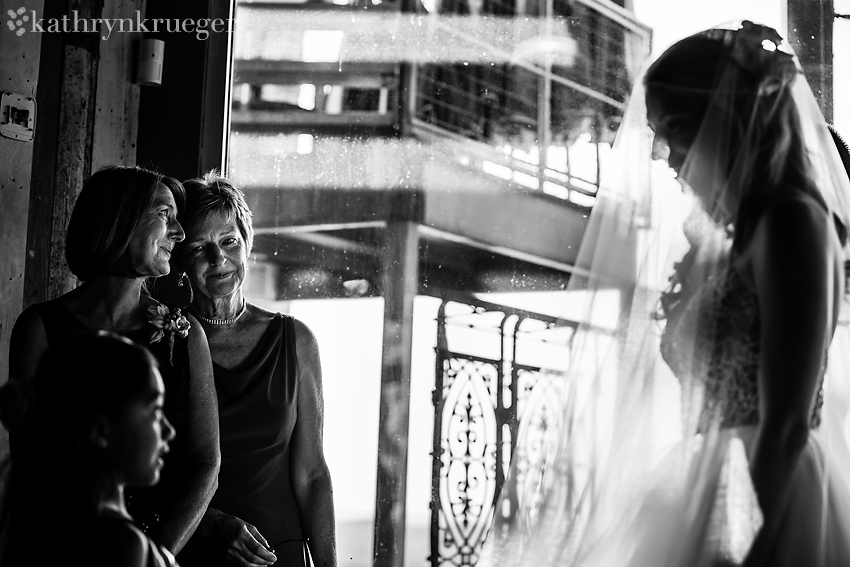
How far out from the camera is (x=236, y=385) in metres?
2.00

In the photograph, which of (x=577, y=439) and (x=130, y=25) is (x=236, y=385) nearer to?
(x=577, y=439)

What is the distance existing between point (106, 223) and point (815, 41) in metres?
1.71

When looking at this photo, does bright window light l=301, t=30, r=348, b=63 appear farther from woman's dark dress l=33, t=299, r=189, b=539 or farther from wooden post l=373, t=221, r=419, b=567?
woman's dark dress l=33, t=299, r=189, b=539

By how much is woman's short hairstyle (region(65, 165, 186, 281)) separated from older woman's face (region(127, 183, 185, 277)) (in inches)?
0.5

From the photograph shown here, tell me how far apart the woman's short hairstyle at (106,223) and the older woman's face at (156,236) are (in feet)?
0.04

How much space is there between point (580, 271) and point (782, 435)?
54cm

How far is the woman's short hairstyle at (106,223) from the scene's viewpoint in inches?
70.9

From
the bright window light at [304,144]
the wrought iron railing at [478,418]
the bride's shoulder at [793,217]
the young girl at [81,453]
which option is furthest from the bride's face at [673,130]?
the bright window light at [304,144]

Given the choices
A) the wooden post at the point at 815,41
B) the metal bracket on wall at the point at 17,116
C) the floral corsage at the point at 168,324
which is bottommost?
the floral corsage at the point at 168,324

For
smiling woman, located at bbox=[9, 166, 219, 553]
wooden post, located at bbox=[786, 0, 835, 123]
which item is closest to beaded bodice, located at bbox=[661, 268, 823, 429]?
smiling woman, located at bbox=[9, 166, 219, 553]

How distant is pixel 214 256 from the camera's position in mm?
2021

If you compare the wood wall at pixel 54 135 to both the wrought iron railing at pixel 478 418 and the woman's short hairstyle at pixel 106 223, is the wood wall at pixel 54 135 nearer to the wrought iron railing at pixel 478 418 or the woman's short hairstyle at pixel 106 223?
the woman's short hairstyle at pixel 106 223

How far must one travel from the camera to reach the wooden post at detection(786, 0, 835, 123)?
7.57 ft

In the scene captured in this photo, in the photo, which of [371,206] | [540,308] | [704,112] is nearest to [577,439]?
[704,112]
